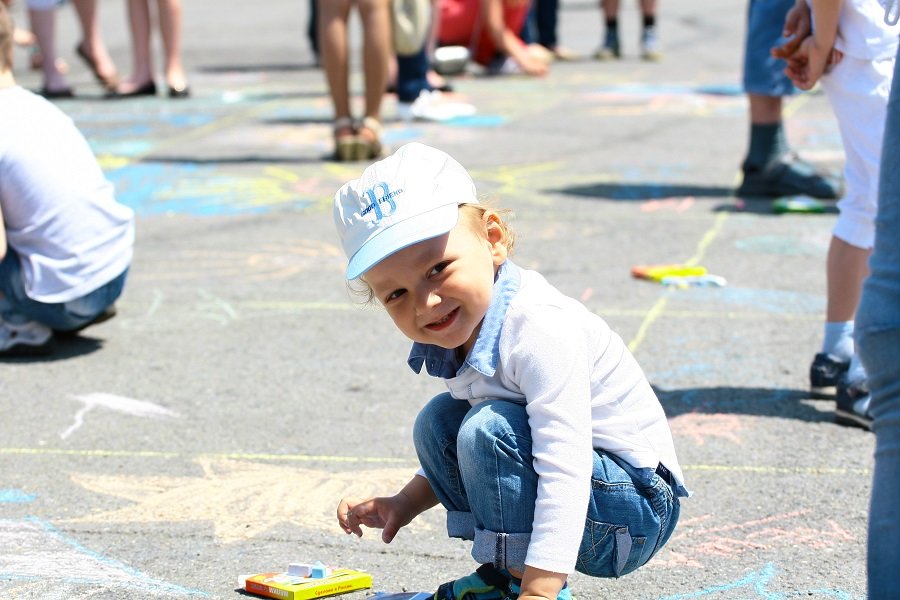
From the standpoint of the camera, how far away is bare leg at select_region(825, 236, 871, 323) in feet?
12.0

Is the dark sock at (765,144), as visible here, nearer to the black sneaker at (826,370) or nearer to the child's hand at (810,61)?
the child's hand at (810,61)

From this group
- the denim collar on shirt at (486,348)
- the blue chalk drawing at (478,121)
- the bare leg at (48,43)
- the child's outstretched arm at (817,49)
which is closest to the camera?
the denim collar on shirt at (486,348)

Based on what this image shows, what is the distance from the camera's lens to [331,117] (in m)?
9.12

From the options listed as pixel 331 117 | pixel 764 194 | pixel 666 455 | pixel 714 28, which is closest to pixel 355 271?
pixel 666 455

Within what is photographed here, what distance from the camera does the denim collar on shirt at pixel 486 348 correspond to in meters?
→ 2.37

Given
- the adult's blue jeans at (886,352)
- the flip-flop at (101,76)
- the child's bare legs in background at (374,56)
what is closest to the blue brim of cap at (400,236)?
the adult's blue jeans at (886,352)

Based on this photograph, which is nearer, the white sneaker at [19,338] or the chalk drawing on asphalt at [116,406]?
the chalk drawing on asphalt at [116,406]

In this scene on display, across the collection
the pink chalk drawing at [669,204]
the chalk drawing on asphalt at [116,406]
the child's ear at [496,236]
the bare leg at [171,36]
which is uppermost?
the child's ear at [496,236]

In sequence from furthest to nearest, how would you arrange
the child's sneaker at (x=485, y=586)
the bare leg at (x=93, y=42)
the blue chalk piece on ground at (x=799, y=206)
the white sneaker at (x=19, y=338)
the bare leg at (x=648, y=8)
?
1. the bare leg at (x=648, y=8)
2. the bare leg at (x=93, y=42)
3. the blue chalk piece on ground at (x=799, y=206)
4. the white sneaker at (x=19, y=338)
5. the child's sneaker at (x=485, y=586)

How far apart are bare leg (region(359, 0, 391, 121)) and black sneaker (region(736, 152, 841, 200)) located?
186 cm

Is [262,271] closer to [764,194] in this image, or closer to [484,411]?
[764,194]

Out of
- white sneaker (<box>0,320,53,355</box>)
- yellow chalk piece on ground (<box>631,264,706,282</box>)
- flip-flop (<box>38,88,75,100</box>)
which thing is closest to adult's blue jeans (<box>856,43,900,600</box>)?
white sneaker (<box>0,320,53,355</box>)

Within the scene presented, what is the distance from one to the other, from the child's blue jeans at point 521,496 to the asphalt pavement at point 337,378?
0.93 ft

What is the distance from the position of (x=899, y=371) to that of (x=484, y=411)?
76 cm
